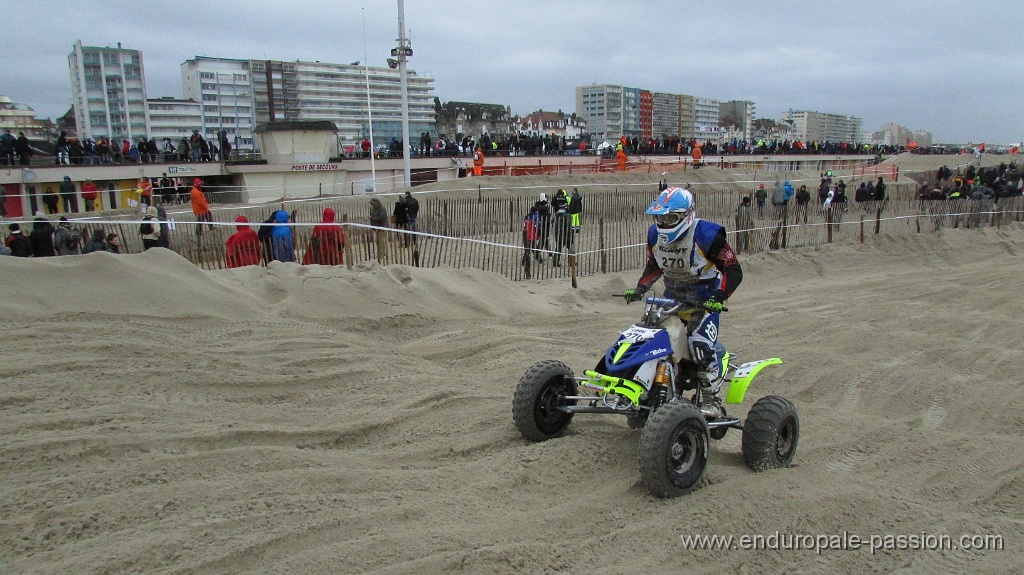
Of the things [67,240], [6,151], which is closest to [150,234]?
[67,240]

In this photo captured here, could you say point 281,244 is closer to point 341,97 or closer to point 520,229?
point 520,229

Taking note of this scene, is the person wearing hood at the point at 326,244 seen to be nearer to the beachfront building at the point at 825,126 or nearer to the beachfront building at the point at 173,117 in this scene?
the beachfront building at the point at 173,117

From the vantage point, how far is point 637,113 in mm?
82000

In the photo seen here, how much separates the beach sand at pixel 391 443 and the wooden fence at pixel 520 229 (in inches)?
80.5

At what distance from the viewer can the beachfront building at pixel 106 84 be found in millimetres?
38156

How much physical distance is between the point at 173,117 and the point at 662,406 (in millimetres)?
49858

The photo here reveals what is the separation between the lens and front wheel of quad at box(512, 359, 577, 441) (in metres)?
4.86

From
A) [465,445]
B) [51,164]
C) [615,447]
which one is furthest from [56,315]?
[51,164]

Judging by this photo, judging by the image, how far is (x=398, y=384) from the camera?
20.1 ft

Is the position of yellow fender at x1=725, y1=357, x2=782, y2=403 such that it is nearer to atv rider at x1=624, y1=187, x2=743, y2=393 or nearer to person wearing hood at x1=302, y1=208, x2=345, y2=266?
atv rider at x1=624, y1=187, x2=743, y2=393

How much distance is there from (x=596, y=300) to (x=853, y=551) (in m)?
A: 7.95

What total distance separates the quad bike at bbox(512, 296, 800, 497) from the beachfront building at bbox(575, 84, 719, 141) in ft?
240

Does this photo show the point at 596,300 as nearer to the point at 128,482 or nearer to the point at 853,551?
the point at 853,551

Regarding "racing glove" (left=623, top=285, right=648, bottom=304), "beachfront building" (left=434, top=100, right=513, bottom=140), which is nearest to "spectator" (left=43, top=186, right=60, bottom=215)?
"racing glove" (left=623, top=285, right=648, bottom=304)
